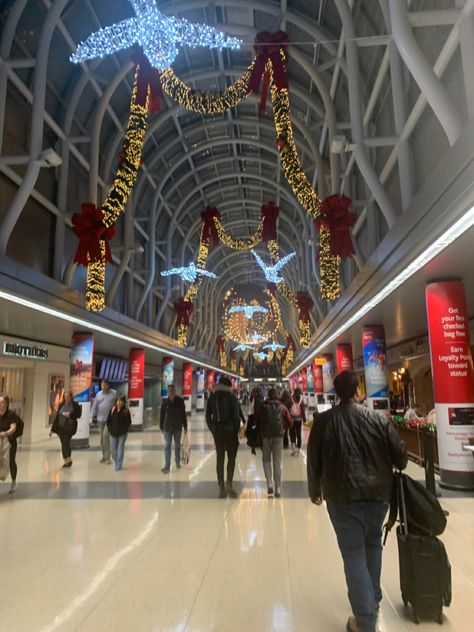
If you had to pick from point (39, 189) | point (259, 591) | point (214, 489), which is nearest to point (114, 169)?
point (39, 189)

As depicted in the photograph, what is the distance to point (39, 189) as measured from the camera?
12391 millimetres

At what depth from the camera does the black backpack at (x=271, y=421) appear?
21.7 ft

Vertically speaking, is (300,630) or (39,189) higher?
(39,189)

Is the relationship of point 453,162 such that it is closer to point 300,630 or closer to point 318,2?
point 300,630

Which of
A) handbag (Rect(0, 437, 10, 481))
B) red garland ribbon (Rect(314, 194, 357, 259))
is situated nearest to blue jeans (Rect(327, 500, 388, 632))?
handbag (Rect(0, 437, 10, 481))

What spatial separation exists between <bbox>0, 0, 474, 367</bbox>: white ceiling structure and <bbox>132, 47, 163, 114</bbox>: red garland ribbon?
2822mm

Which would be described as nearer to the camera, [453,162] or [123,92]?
[453,162]

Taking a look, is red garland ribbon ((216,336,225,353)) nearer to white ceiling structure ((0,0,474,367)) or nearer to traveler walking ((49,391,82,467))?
white ceiling structure ((0,0,474,367))

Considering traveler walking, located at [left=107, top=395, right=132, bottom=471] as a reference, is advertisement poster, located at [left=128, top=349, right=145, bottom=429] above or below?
above

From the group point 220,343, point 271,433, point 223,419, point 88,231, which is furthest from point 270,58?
point 220,343

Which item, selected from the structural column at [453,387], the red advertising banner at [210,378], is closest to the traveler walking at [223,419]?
the structural column at [453,387]

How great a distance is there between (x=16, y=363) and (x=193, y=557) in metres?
14.3

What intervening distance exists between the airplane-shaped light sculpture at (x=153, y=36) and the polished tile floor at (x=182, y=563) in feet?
21.4

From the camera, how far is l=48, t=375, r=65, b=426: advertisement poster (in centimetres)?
1819
